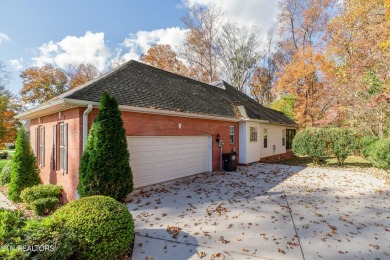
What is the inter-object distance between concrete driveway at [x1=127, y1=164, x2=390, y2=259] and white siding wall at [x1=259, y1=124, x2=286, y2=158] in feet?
24.2

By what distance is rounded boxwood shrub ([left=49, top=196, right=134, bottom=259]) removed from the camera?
3486mm

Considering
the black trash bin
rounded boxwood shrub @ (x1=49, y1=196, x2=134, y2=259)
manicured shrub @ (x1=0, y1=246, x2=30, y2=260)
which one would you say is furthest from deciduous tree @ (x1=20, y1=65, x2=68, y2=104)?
manicured shrub @ (x1=0, y1=246, x2=30, y2=260)

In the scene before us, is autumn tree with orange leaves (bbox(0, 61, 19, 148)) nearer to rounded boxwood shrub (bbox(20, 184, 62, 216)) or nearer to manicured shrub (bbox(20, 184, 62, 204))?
manicured shrub (bbox(20, 184, 62, 204))

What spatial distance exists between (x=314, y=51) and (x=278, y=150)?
418 inches

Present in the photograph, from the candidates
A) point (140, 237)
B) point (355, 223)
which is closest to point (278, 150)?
point (355, 223)

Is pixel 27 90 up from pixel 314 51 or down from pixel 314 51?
down

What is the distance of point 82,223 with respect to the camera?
3.63 m

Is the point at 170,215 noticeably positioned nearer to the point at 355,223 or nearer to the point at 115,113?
the point at 115,113

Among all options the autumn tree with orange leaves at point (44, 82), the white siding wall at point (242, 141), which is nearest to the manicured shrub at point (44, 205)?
the white siding wall at point (242, 141)

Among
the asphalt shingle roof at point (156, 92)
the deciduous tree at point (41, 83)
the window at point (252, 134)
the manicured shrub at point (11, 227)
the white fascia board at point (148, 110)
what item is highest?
the deciduous tree at point (41, 83)

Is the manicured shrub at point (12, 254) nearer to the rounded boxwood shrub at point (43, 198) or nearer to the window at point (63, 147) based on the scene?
the rounded boxwood shrub at point (43, 198)

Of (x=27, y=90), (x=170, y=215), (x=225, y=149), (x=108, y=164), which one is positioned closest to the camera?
(x=170, y=215)

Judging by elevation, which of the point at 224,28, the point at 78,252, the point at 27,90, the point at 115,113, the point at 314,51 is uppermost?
the point at 224,28

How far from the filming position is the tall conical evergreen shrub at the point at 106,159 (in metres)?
6.11
